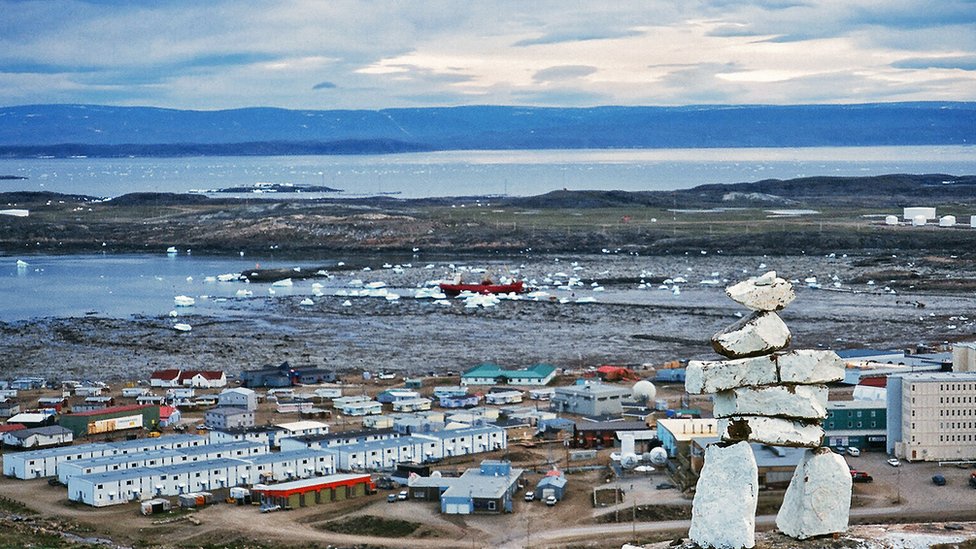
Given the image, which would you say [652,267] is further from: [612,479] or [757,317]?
[757,317]

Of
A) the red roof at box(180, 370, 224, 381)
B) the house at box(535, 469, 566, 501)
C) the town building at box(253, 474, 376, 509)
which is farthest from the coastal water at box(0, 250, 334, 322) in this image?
the house at box(535, 469, 566, 501)

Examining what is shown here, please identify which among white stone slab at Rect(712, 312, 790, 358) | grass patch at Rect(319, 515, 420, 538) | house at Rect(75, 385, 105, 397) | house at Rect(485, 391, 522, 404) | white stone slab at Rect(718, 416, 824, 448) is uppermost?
white stone slab at Rect(712, 312, 790, 358)

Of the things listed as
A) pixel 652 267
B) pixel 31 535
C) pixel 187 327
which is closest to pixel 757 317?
pixel 31 535

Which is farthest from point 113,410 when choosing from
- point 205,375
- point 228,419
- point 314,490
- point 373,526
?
point 373,526

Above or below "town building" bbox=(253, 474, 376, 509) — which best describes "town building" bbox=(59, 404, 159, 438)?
above

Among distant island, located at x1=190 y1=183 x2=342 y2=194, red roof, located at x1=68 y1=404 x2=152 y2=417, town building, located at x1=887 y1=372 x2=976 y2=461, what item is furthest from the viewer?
distant island, located at x1=190 y1=183 x2=342 y2=194

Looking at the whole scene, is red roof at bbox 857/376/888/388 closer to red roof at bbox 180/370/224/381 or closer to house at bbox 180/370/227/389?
house at bbox 180/370/227/389
